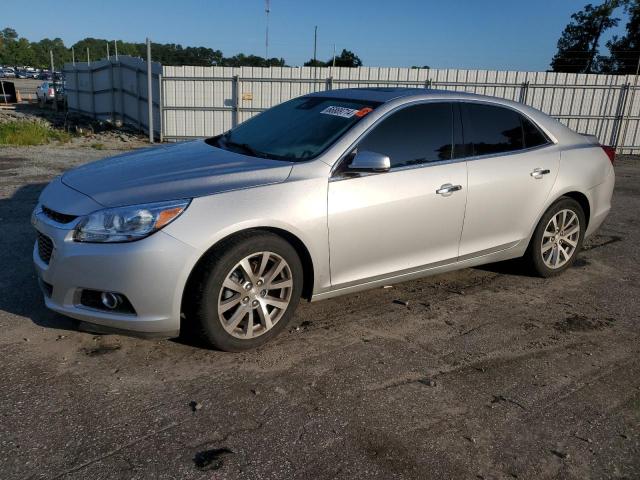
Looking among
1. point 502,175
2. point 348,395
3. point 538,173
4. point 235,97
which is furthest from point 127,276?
point 235,97

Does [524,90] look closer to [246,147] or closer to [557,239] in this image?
[557,239]

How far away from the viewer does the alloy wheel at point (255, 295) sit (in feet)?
10.8

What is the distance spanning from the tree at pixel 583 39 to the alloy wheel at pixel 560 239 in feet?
106

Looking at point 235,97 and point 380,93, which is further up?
point 380,93

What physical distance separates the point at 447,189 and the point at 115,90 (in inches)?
802

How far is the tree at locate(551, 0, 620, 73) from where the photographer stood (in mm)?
33844

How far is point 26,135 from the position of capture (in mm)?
14172

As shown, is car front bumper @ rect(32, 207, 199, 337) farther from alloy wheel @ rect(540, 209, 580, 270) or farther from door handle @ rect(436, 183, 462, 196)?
alloy wheel @ rect(540, 209, 580, 270)

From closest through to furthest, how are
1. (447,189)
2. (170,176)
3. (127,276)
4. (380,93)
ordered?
(127,276) → (170,176) → (447,189) → (380,93)

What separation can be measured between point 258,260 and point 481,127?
7.36 feet

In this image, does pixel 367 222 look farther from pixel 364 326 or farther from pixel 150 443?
pixel 150 443

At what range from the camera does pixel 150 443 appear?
257 centimetres

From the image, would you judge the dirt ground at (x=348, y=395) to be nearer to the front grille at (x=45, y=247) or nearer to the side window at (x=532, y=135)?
the front grille at (x=45, y=247)

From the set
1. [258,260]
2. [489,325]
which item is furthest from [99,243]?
[489,325]
